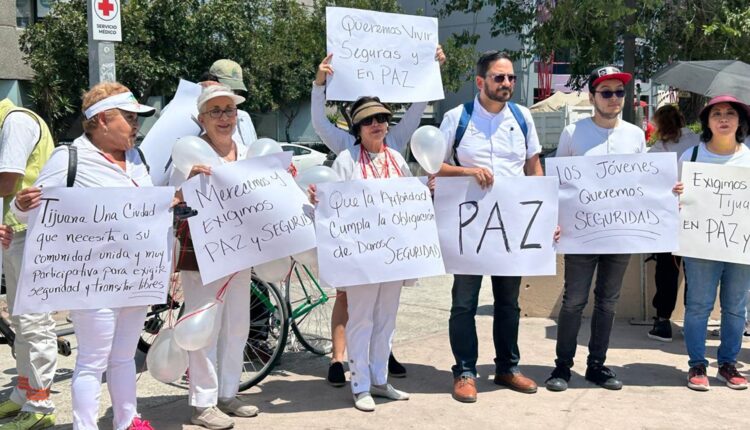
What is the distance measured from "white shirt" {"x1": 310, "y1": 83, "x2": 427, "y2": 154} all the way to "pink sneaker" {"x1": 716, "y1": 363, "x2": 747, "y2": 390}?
8.26 feet

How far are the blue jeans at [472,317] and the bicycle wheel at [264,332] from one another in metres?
1.10

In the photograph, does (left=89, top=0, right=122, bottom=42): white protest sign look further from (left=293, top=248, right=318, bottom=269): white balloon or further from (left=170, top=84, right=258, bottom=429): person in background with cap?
(left=293, top=248, right=318, bottom=269): white balloon

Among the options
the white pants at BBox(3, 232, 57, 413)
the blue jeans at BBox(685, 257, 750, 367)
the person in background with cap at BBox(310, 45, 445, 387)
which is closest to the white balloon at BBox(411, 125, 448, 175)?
the person in background with cap at BBox(310, 45, 445, 387)

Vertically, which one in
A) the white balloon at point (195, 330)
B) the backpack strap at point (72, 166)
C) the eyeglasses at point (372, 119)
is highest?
the eyeglasses at point (372, 119)

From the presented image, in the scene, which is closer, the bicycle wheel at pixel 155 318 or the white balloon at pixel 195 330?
the white balloon at pixel 195 330

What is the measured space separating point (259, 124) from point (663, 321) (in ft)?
80.6

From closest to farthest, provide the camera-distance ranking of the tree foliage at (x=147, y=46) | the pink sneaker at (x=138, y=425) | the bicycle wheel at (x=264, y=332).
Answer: the pink sneaker at (x=138, y=425)
the bicycle wheel at (x=264, y=332)
the tree foliage at (x=147, y=46)

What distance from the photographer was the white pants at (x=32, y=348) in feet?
14.9

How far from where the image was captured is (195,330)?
14.0 feet

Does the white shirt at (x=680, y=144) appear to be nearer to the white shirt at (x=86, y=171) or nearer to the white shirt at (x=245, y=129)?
the white shirt at (x=245, y=129)

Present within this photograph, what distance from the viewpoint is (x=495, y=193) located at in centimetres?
491

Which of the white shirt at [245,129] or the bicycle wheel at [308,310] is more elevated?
the white shirt at [245,129]

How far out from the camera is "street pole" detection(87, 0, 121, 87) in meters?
7.44

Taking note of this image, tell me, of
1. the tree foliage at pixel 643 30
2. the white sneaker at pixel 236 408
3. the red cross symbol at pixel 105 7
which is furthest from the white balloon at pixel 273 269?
the tree foliage at pixel 643 30
